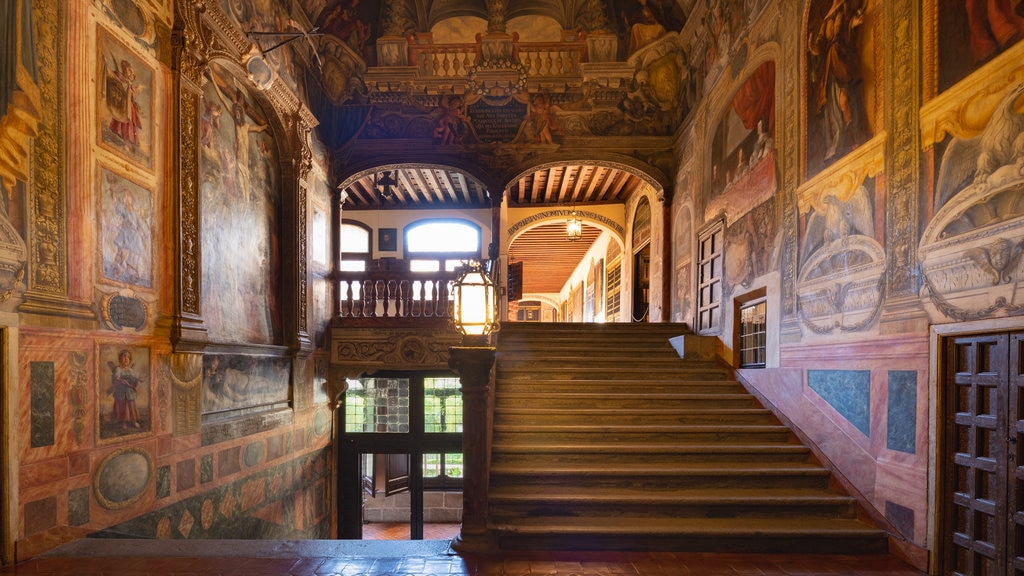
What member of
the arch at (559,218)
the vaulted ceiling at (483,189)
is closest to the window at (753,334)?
the vaulted ceiling at (483,189)

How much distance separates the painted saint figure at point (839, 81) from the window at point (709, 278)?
253cm

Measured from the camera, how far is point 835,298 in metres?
4.52

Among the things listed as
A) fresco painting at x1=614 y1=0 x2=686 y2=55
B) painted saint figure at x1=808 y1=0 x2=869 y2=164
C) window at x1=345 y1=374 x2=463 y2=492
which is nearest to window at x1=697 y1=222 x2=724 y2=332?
painted saint figure at x1=808 y1=0 x2=869 y2=164

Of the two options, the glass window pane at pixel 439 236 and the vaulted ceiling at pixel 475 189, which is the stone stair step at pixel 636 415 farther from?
the glass window pane at pixel 439 236

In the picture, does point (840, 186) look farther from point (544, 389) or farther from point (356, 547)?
point (356, 547)

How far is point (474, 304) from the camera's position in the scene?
12.9 feet

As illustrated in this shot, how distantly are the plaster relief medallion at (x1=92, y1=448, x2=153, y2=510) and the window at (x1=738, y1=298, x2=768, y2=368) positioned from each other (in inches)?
246

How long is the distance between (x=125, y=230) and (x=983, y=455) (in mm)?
6357

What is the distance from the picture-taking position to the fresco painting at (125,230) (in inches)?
156

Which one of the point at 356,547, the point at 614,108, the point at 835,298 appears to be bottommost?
the point at 356,547

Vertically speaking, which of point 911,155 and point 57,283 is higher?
point 911,155

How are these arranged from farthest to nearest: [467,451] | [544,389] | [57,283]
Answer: [544,389] → [467,451] → [57,283]

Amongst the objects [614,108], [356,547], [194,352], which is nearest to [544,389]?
[356,547]

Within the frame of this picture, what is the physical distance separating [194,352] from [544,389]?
3.84m
